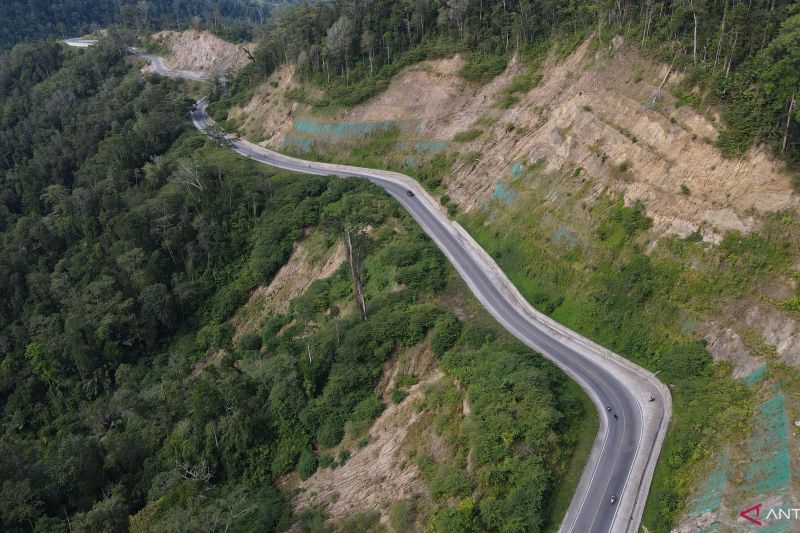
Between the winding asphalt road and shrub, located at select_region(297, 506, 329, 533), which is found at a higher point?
the winding asphalt road

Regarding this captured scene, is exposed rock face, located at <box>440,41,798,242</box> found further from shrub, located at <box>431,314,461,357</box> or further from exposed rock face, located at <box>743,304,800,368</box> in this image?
shrub, located at <box>431,314,461,357</box>

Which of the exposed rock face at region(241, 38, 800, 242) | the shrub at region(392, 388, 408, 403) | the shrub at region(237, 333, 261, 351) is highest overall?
the exposed rock face at region(241, 38, 800, 242)

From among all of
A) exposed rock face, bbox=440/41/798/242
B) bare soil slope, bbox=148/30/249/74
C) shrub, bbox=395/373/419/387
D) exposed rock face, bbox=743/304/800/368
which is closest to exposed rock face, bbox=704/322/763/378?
exposed rock face, bbox=743/304/800/368

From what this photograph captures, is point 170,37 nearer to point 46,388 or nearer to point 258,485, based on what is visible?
point 46,388

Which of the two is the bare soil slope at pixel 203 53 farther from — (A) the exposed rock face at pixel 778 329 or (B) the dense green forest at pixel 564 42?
(A) the exposed rock face at pixel 778 329

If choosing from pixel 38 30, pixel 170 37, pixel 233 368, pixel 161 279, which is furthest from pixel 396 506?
pixel 38 30

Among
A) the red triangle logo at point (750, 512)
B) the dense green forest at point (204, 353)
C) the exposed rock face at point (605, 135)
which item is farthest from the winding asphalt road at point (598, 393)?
the exposed rock face at point (605, 135)

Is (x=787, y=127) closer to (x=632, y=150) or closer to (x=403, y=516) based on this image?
(x=632, y=150)
